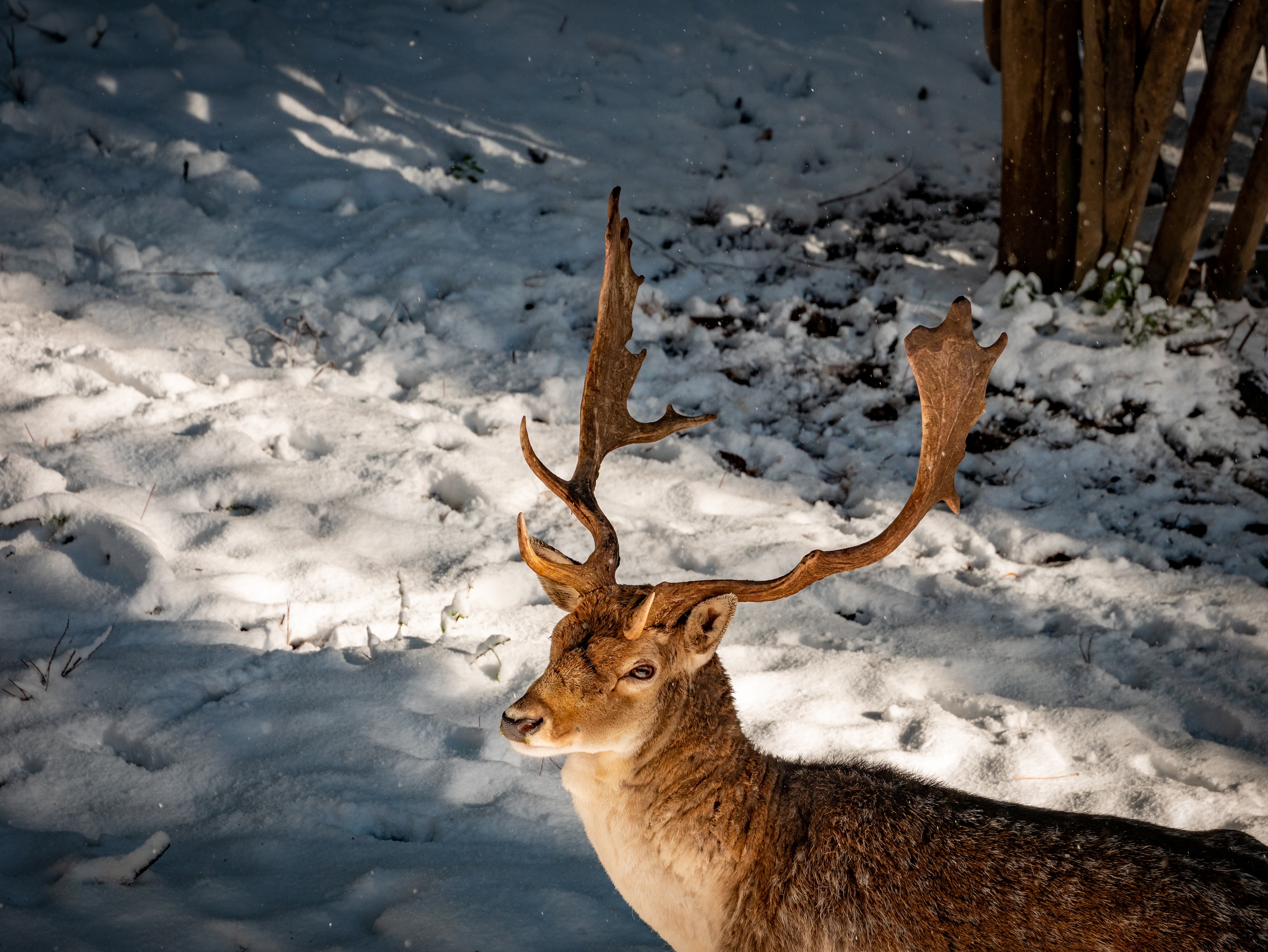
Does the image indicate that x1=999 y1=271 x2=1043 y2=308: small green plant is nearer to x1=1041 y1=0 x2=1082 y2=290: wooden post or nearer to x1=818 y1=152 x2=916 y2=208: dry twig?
x1=1041 y1=0 x2=1082 y2=290: wooden post

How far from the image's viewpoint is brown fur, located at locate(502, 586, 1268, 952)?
1.84 meters

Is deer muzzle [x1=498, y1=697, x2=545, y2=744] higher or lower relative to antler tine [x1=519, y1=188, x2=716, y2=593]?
lower

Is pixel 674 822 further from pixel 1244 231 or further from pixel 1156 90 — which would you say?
pixel 1244 231

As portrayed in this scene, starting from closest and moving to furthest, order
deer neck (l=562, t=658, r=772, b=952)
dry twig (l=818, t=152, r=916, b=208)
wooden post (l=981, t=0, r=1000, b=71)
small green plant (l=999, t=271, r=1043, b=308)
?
deer neck (l=562, t=658, r=772, b=952)
small green plant (l=999, t=271, r=1043, b=308)
wooden post (l=981, t=0, r=1000, b=71)
dry twig (l=818, t=152, r=916, b=208)

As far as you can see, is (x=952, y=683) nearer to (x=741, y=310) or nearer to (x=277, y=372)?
(x=741, y=310)

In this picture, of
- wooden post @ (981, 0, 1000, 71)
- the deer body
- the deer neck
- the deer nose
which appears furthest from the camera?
wooden post @ (981, 0, 1000, 71)

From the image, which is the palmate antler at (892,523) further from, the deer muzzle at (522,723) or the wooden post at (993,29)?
the wooden post at (993,29)

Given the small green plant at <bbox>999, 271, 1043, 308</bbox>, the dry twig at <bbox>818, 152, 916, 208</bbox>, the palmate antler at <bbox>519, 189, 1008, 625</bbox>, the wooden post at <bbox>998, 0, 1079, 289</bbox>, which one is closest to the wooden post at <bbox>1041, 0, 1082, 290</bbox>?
the wooden post at <bbox>998, 0, 1079, 289</bbox>

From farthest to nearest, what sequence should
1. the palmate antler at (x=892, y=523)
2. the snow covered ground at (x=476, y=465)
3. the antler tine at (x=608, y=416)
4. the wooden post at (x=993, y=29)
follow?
the wooden post at (x=993, y=29) < the snow covered ground at (x=476, y=465) < the antler tine at (x=608, y=416) < the palmate antler at (x=892, y=523)

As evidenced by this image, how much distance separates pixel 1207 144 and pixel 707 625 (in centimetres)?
451

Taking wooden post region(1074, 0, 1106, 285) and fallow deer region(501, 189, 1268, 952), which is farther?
wooden post region(1074, 0, 1106, 285)

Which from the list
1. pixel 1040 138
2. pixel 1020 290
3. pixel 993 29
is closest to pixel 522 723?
pixel 1020 290

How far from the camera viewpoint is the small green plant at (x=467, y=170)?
→ 6.19 m

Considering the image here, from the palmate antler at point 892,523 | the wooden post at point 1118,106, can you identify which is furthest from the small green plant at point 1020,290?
the palmate antler at point 892,523
